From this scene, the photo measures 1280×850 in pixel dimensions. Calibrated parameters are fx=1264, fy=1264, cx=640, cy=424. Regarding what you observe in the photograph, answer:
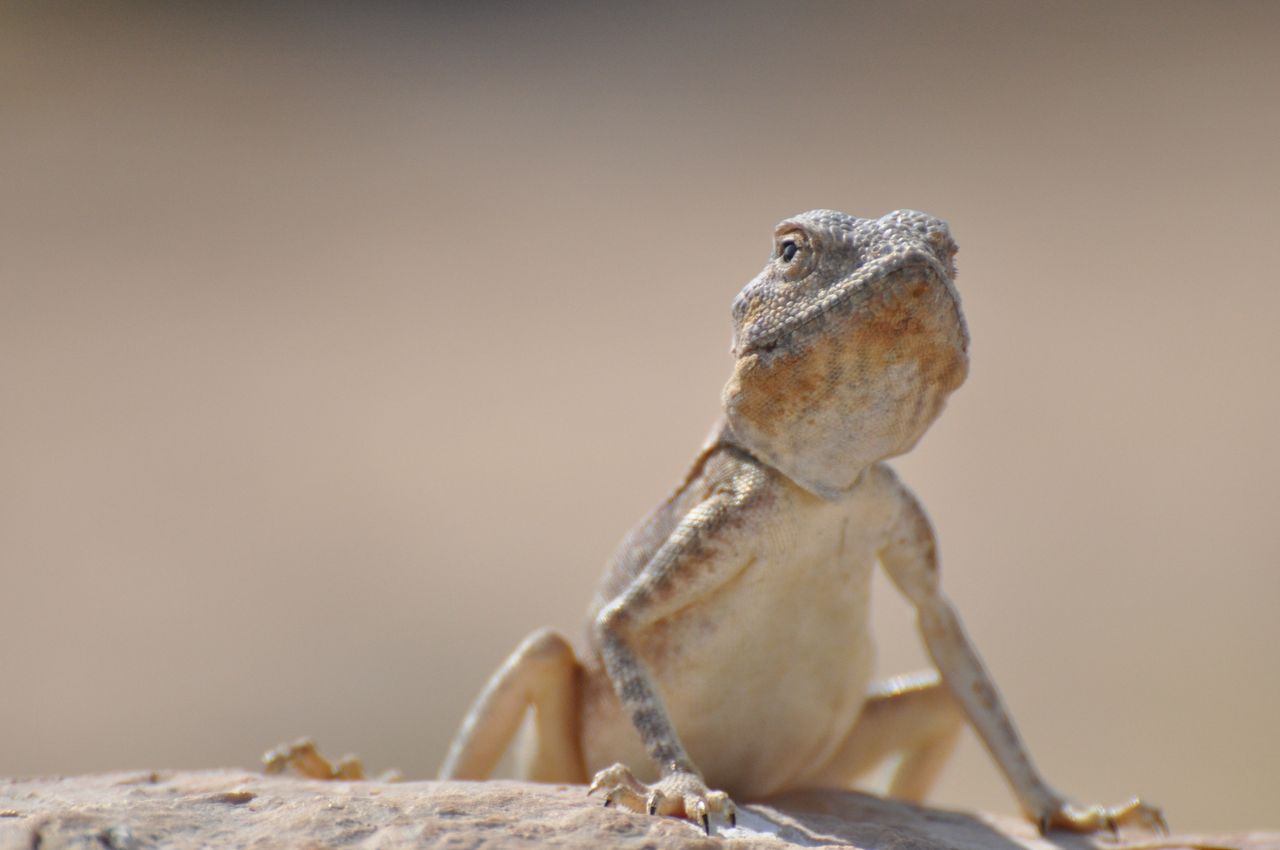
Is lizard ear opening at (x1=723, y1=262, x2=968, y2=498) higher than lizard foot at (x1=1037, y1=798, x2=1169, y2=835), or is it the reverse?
lizard ear opening at (x1=723, y1=262, x2=968, y2=498)

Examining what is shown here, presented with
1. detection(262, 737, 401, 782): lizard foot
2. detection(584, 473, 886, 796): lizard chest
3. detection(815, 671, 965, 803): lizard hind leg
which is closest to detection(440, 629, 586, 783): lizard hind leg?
detection(584, 473, 886, 796): lizard chest

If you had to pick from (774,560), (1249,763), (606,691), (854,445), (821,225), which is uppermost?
(821,225)

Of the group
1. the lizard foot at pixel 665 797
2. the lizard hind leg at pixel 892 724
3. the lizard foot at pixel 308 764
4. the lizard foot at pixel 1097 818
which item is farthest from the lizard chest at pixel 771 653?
the lizard foot at pixel 308 764

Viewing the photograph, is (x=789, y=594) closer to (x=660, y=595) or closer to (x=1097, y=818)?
(x=660, y=595)

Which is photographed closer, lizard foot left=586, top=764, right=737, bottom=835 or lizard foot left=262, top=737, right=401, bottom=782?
lizard foot left=586, top=764, right=737, bottom=835

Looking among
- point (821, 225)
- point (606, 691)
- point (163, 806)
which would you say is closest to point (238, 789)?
point (163, 806)

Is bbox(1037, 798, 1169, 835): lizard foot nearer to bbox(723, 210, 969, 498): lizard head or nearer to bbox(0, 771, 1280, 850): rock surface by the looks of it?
bbox(0, 771, 1280, 850): rock surface

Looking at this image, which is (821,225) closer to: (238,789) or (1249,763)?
(238,789)

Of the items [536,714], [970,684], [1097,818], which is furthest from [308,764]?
[1097,818]
